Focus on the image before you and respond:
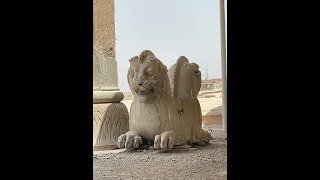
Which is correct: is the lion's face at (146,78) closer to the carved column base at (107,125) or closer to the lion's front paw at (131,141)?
the lion's front paw at (131,141)

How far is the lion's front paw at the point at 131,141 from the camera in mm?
5582

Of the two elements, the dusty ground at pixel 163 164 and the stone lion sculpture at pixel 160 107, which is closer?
the dusty ground at pixel 163 164

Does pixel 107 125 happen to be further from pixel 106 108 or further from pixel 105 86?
pixel 105 86

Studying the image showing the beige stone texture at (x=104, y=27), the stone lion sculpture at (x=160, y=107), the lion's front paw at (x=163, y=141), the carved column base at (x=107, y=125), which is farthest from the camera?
the beige stone texture at (x=104, y=27)

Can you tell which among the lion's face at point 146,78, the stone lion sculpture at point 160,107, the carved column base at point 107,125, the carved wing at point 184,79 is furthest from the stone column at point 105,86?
the carved wing at point 184,79

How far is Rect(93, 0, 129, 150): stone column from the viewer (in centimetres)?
623

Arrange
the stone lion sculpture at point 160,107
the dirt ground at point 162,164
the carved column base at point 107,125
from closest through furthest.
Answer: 1. the dirt ground at point 162,164
2. the stone lion sculpture at point 160,107
3. the carved column base at point 107,125

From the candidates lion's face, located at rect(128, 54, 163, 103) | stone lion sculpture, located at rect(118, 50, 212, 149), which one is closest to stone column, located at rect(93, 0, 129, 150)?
stone lion sculpture, located at rect(118, 50, 212, 149)

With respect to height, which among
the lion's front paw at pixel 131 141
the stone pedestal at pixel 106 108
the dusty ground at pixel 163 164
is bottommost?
the dusty ground at pixel 163 164

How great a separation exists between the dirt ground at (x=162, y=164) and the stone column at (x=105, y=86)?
1.91 ft

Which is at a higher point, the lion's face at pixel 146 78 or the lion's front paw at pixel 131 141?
the lion's face at pixel 146 78
